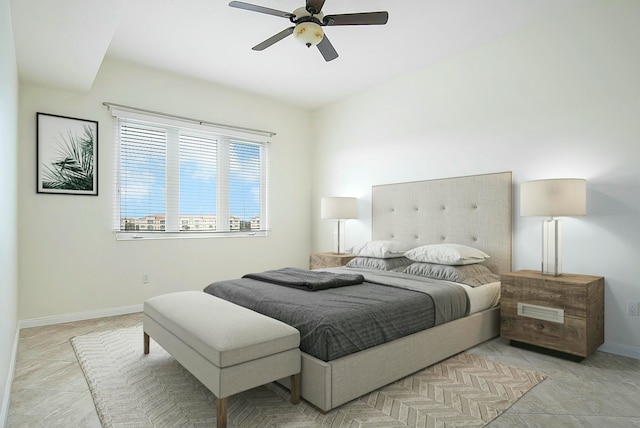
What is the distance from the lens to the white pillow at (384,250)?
12.9ft

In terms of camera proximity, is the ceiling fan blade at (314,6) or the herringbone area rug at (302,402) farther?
the ceiling fan blade at (314,6)

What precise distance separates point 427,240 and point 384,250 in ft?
1.75

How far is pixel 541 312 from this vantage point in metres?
2.83

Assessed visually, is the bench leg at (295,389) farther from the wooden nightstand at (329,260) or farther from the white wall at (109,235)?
the white wall at (109,235)

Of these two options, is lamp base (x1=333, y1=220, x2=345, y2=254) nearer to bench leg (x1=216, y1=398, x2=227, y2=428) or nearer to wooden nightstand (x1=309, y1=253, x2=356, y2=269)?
wooden nightstand (x1=309, y1=253, x2=356, y2=269)

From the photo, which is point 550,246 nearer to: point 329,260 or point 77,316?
point 329,260

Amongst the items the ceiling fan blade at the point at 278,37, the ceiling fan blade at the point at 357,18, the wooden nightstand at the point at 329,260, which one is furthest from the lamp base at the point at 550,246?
the ceiling fan blade at the point at 278,37

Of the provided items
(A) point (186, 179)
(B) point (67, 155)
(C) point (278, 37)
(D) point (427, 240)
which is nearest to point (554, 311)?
(D) point (427, 240)

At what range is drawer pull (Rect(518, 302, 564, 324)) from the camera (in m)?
2.73

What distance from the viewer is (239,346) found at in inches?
72.7

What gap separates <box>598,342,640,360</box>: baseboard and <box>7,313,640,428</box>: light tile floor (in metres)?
0.07

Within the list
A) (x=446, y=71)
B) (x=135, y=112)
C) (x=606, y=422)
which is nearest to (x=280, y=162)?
(x=135, y=112)

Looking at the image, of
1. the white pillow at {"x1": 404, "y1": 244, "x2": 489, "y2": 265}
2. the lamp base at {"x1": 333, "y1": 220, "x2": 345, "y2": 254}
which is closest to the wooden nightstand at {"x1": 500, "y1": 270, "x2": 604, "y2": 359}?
the white pillow at {"x1": 404, "y1": 244, "x2": 489, "y2": 265}

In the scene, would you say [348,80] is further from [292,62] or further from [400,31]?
[400,31]
